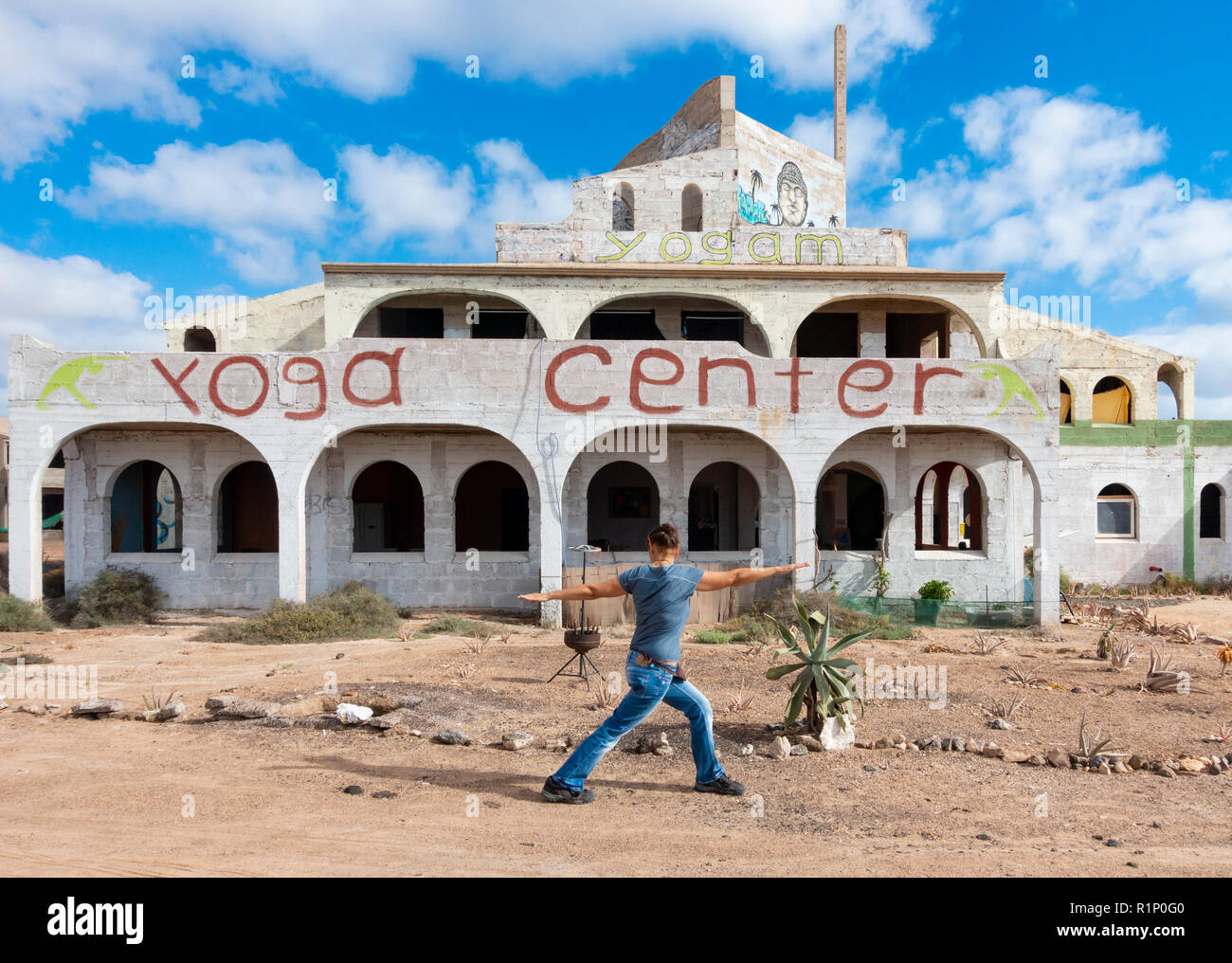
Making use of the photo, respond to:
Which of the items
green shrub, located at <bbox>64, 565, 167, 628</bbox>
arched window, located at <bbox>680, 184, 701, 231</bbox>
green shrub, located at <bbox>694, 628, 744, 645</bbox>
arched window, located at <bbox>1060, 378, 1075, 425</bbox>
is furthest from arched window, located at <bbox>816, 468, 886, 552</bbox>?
green shrub, located at <bbox>64, 565, 167, 628</bbox>

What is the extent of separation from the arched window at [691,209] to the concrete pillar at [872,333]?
5.37 meters

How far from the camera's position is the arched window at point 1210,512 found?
20641 millimetres

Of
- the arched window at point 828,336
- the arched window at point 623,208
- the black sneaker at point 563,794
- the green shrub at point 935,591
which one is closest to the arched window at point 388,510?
the arched window at point 623,208

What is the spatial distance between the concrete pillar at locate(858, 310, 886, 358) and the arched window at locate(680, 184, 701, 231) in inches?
211

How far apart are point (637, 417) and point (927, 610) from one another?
7.37 metres

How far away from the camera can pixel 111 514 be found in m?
18.6

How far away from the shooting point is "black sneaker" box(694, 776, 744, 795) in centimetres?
564

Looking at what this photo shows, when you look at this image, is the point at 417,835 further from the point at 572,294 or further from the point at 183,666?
the point at 572,294

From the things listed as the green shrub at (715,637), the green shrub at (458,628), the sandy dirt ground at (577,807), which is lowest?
the green shrub at (715,637)

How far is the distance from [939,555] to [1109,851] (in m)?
13.0

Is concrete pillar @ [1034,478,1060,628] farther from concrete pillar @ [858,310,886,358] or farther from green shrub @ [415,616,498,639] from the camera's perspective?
green shrub @ [415,616,498,639]

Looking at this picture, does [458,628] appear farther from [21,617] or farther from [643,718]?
[643,718]

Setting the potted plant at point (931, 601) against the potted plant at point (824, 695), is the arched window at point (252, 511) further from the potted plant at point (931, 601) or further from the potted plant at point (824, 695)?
the potted plant at point (824, 695)

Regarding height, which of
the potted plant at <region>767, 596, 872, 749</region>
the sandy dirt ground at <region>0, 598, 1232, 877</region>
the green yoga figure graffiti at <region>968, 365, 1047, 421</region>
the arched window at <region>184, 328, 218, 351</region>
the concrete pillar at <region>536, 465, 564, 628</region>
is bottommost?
the sandy dirt ground at <region>0, 598, 1232, 877</region>
